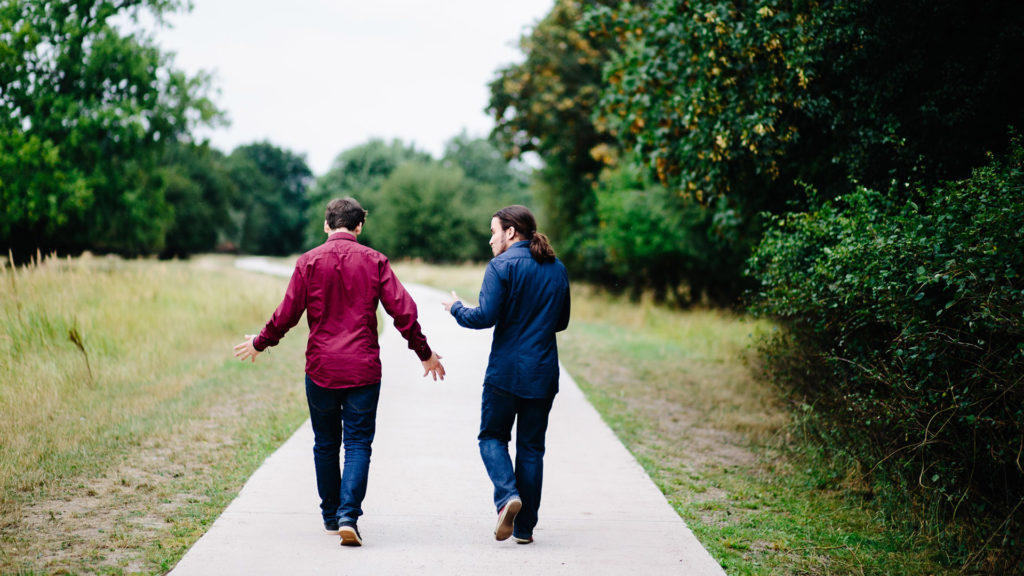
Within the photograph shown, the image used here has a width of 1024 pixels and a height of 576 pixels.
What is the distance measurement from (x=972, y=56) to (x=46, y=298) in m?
10.7

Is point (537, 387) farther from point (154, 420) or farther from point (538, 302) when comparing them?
point (154, 420)

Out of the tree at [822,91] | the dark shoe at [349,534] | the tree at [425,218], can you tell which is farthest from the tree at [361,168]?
the dark shoe at [349,534]

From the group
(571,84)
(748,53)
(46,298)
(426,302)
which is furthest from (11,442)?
(571,84)

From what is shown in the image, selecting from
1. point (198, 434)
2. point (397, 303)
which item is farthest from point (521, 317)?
point (198, 434)

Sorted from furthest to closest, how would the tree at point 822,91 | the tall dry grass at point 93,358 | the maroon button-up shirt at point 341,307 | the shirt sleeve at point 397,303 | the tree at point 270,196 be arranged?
the tree at point 270,196, the tree at point 822,91, the tall dry grass at point 93,358, the shirt sleeve at point 397,303, the maroon button-up shirt at point 341,307

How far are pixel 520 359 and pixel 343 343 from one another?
0.96 m

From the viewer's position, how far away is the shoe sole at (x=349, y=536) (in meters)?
4.26

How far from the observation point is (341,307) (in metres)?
4.46

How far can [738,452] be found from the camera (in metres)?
7.52

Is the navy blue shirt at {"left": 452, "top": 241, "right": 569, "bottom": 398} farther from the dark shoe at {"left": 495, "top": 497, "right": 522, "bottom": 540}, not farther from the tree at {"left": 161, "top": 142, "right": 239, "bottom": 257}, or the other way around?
the tree at {"left": 161, "top": 142, "right": 239, "bottom": 257}

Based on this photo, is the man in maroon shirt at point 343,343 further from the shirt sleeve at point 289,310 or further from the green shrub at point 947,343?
the green shrub at point 947,343

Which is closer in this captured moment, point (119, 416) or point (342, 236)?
point (342, 236)

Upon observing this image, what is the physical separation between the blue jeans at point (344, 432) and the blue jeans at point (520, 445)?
0.65 meters

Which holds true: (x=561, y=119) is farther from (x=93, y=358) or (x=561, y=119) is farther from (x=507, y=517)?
(x=507, y=517)
